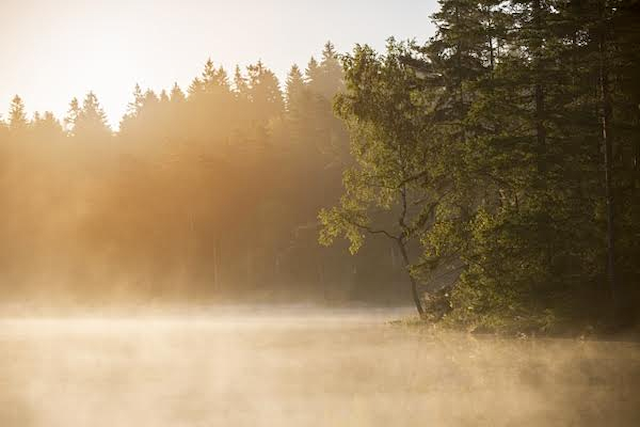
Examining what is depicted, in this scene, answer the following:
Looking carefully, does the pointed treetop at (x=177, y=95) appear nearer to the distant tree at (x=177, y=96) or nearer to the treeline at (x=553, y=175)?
the distant tree at (x=177, y=96)

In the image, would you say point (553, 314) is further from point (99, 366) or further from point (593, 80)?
point (99, 366)

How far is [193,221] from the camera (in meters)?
84.0

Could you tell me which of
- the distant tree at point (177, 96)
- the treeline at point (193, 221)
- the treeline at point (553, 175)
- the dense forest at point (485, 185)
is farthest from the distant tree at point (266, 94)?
the treeline at point (553, 175)

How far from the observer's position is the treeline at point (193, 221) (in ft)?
250

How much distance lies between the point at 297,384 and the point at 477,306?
15568 millimetres

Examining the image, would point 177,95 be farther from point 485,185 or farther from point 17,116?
point 485,185

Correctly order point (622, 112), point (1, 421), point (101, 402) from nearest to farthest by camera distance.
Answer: point (1, 421) → point (101, 402) → point (622, 112)

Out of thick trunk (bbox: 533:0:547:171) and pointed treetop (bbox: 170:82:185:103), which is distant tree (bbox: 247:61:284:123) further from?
thick trunk (bbox: 533:0:547:171)

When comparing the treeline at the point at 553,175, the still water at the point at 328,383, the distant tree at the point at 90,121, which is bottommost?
the still water at the point at 328,383

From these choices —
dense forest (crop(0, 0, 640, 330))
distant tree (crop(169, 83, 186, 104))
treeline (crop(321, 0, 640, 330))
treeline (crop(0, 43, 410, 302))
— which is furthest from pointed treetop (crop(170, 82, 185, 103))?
treeline (crop(321, 0, 640, 330))

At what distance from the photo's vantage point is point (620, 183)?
31547 millimetres

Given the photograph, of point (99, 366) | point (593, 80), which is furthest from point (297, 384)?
point (593, 80)

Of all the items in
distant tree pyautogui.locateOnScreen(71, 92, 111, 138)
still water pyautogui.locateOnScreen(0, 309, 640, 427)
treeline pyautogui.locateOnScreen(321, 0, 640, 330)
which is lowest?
still water pyautogui.locateOnScreen(0, 309, 640, 427)

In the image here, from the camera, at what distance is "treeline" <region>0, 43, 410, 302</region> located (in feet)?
250
